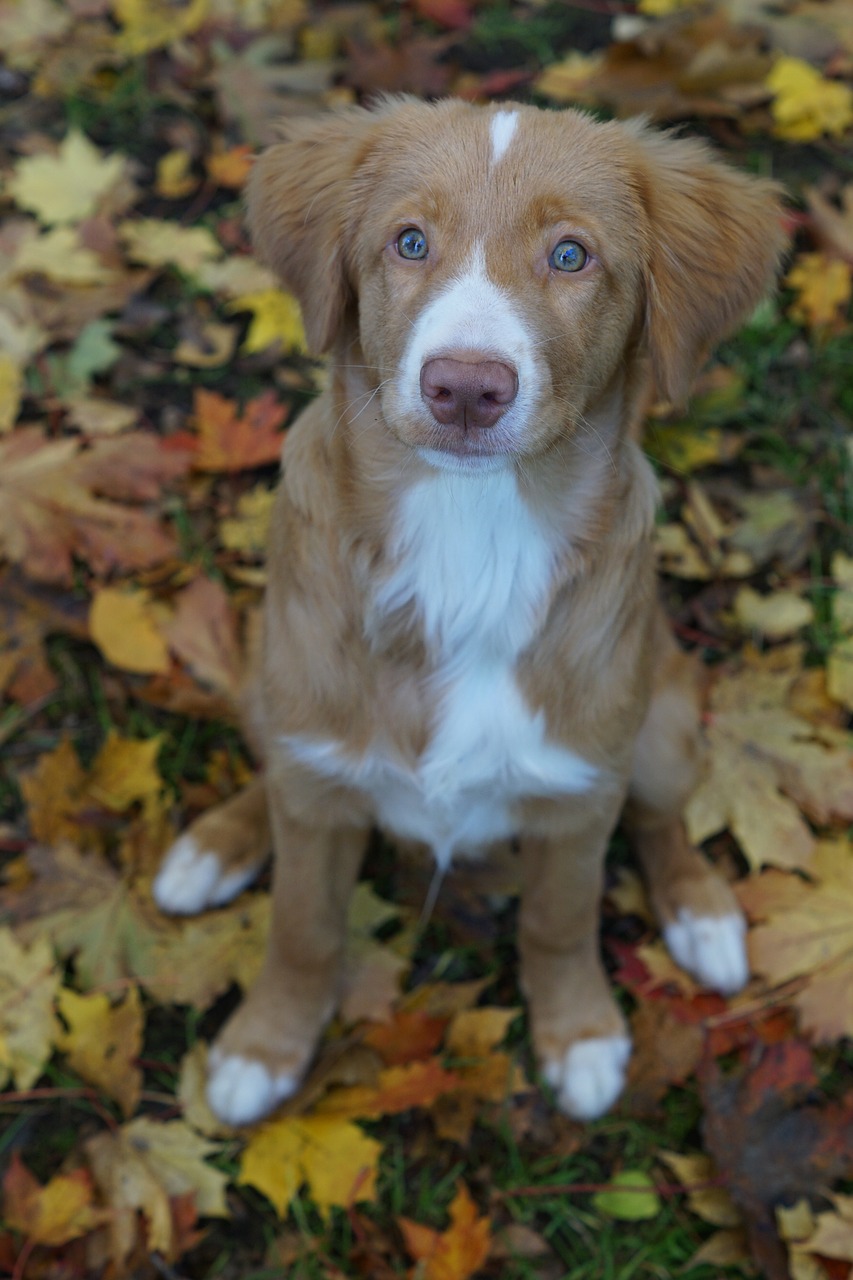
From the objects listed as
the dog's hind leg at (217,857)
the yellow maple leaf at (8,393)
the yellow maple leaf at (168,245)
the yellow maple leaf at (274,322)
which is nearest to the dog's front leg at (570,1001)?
the dog's hind leg at (217,857)

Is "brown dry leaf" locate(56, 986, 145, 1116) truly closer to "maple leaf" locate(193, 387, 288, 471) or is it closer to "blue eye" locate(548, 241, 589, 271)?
"maple leaf" locate(193, 387, 288, 471)

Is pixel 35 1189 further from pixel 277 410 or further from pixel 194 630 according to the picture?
pixel 277 410

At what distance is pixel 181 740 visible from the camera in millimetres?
3797

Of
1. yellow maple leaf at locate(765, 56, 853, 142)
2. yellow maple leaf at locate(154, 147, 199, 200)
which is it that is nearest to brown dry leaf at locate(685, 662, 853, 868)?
yellow maple leaf at locate(765, 56, 853, 142)

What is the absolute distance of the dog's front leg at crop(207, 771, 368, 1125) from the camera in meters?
2.96

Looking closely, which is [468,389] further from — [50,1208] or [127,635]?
[50,1208]

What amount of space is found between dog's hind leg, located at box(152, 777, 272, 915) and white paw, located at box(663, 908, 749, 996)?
119 centimetres

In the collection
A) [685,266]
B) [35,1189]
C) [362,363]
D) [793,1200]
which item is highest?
[685,266]

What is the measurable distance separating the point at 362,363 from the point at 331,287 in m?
0.16

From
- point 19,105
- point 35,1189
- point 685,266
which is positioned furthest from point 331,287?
point 19,105

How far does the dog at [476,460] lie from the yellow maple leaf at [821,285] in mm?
1872

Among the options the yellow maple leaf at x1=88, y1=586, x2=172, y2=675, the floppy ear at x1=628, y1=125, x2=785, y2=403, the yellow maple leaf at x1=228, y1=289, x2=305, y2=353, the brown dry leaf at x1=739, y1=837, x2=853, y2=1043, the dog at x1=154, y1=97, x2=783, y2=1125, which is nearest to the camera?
the dog at x1=154, y1=97, x2=783, y2=1125

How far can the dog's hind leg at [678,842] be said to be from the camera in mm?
3264

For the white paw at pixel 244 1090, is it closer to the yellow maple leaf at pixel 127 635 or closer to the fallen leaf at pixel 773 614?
the yellow maple leaf at pixel 127 635
